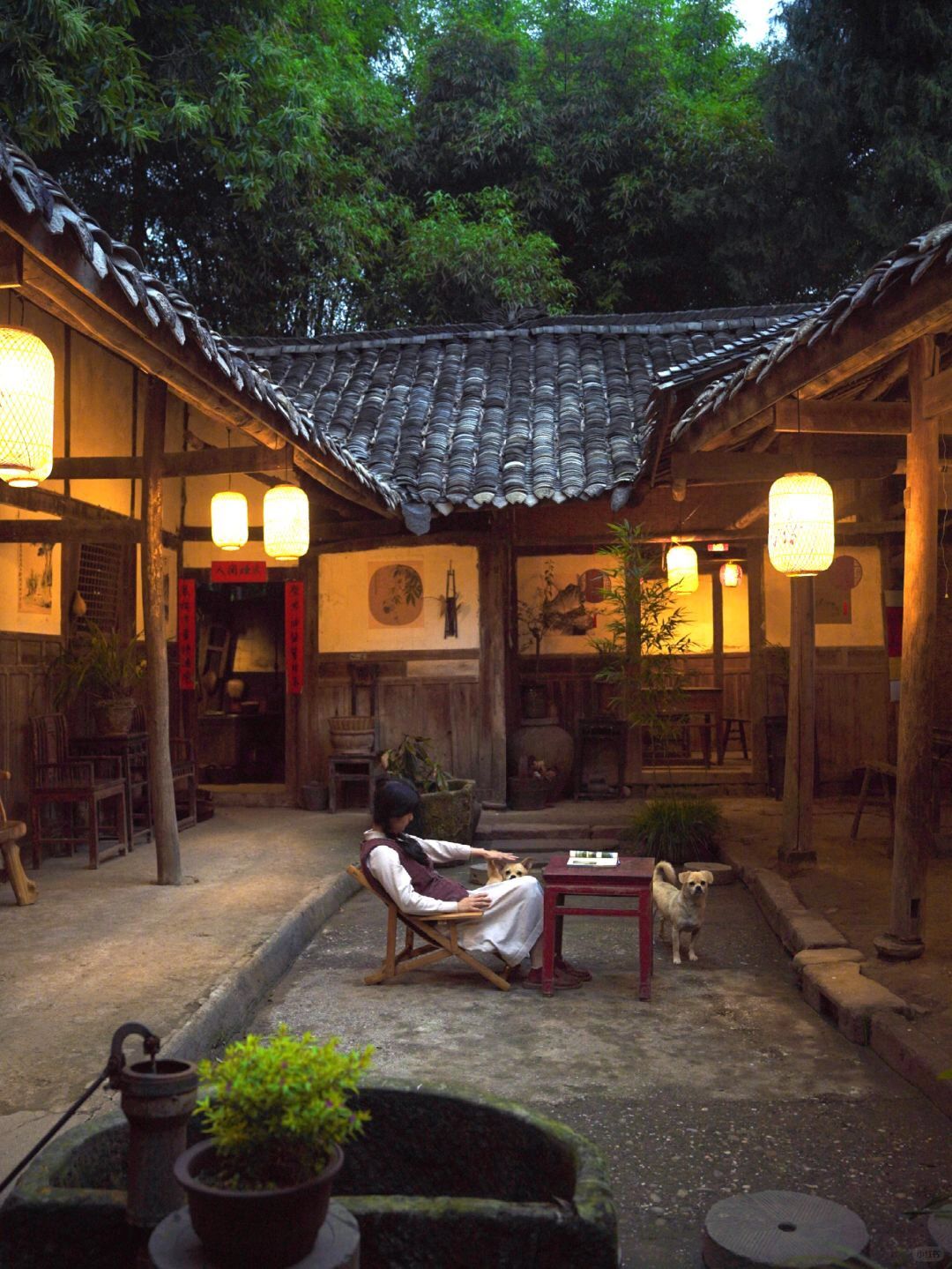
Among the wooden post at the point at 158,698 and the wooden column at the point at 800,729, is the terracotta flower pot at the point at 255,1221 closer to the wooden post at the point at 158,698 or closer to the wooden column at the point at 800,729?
the wooden post at the point at 158,698

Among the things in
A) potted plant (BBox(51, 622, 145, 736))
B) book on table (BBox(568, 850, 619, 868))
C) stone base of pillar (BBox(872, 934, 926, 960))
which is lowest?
stone base of pillar (BBox(872, 934, 926, 960))

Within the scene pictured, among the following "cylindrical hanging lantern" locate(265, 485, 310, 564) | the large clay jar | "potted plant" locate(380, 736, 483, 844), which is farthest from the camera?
the large clay jar

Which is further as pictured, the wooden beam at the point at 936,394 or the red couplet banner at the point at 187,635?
the red couplet banner at the point at 187,635

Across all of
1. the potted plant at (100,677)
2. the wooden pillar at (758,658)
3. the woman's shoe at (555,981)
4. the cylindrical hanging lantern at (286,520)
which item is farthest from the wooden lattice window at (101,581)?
the wooden pillar at (758,658)

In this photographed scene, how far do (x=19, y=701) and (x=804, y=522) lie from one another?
6.22m

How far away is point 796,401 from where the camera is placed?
747 centimetres

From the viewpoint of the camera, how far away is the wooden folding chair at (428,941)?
6406mm

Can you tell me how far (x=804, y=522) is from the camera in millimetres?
7262

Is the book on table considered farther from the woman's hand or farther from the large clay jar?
the large clay jar

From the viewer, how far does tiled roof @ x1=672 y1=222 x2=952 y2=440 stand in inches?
191

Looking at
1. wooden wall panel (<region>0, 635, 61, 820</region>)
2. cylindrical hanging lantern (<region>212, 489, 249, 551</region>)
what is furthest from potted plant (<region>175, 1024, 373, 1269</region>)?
cylindrical hanging lantern (<region>212, 489, 249, 551</region>)

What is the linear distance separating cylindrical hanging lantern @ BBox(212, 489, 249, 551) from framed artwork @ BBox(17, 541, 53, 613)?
1.35 metres

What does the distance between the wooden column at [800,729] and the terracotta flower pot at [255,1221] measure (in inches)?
285

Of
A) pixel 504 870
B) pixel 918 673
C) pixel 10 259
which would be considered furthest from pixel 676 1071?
pixel 10 259
